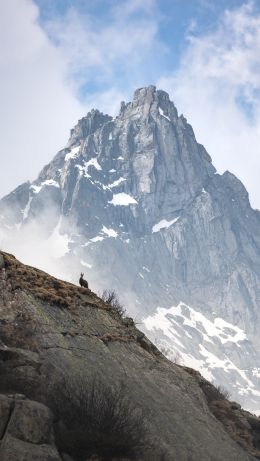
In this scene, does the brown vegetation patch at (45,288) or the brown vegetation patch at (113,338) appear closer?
the brown vegetation patch at (45,288)

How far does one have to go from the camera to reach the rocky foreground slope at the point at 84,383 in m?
14.8

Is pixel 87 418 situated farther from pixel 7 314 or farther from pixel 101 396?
pixel 7 314

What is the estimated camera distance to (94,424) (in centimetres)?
1625

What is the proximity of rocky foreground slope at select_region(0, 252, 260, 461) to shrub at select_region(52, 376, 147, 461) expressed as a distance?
0.04 meters

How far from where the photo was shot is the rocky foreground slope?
1484 centimetres

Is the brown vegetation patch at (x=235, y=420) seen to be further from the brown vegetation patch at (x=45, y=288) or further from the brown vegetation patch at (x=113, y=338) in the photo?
the brown vegetation patch at (x=45, y=288)

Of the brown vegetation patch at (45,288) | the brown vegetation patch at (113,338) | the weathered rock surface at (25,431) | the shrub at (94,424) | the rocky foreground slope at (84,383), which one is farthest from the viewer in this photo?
the brown vegetation patch at (113,338)

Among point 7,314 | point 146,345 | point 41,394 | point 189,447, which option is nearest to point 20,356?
point 41,394

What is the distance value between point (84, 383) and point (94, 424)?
2222 mm

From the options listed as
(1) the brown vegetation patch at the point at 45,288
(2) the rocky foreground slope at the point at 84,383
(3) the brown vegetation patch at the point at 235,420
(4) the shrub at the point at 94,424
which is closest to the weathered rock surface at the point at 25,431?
(2) the rocky foreground slope at the point at 84,383

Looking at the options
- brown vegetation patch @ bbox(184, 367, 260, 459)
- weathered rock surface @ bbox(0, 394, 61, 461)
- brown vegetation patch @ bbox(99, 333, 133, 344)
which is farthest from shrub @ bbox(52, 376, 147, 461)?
brown vegetation patch @ bbox(184, 367, 260, 459)


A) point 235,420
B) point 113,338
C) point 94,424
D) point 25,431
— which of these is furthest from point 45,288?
point 25,431

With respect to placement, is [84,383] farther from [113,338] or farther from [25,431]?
[113,338]

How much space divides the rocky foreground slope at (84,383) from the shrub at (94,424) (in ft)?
0.13
